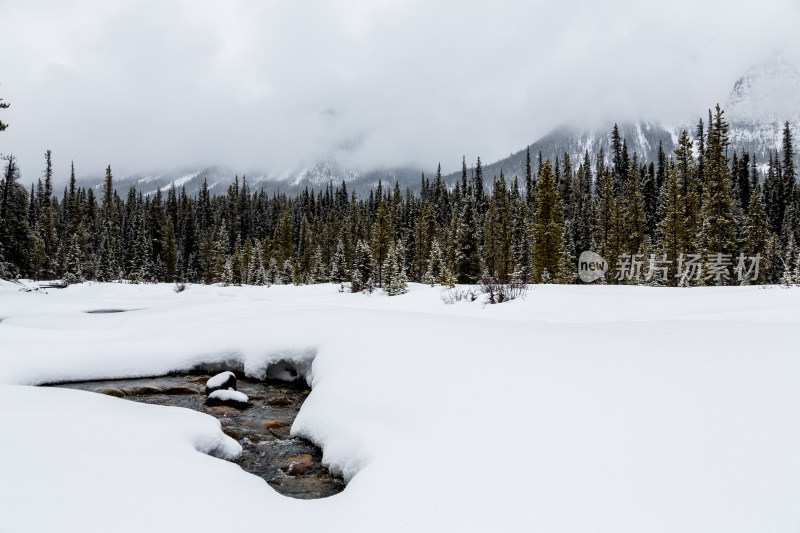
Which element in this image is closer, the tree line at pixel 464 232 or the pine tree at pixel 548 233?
the tree line at pixel 464 232

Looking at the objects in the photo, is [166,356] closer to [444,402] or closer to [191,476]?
[191,476]

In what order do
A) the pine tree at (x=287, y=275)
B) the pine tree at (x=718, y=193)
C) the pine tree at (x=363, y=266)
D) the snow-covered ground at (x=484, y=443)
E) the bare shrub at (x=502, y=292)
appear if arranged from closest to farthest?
the snow-covered ground at (x=484, y=443), the bare shrub at (x=502, y=292), the pine tree at (x=718, y=193), the pine tree at (x=363, y=266), the pine tree at (x=287, y=275)

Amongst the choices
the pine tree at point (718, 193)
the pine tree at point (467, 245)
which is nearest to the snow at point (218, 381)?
the pine tree at point (467, 245)

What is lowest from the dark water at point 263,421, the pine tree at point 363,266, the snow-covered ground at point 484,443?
the dark water at point 263,421

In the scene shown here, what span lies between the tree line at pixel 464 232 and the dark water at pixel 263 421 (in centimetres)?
1056

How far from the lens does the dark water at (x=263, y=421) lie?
17.1ft

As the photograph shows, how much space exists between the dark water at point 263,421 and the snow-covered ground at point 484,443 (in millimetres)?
334

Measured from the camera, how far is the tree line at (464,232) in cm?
3500

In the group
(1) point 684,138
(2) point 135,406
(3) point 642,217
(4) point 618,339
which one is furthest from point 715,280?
(2) point 135,406

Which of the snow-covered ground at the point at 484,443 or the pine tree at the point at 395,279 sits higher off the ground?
the pine tree at the point at 395,279

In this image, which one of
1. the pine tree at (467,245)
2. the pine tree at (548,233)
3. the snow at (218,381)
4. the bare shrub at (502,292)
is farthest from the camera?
the pine tree at (467,245)

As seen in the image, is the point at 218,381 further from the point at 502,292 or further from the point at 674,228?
the point at 674,228

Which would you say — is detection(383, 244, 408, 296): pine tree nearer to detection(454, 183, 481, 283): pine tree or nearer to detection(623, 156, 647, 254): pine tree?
detection(454, 183, 481, 283): pine tree

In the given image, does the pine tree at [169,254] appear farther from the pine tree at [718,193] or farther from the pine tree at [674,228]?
the pine tree at [718,193]
